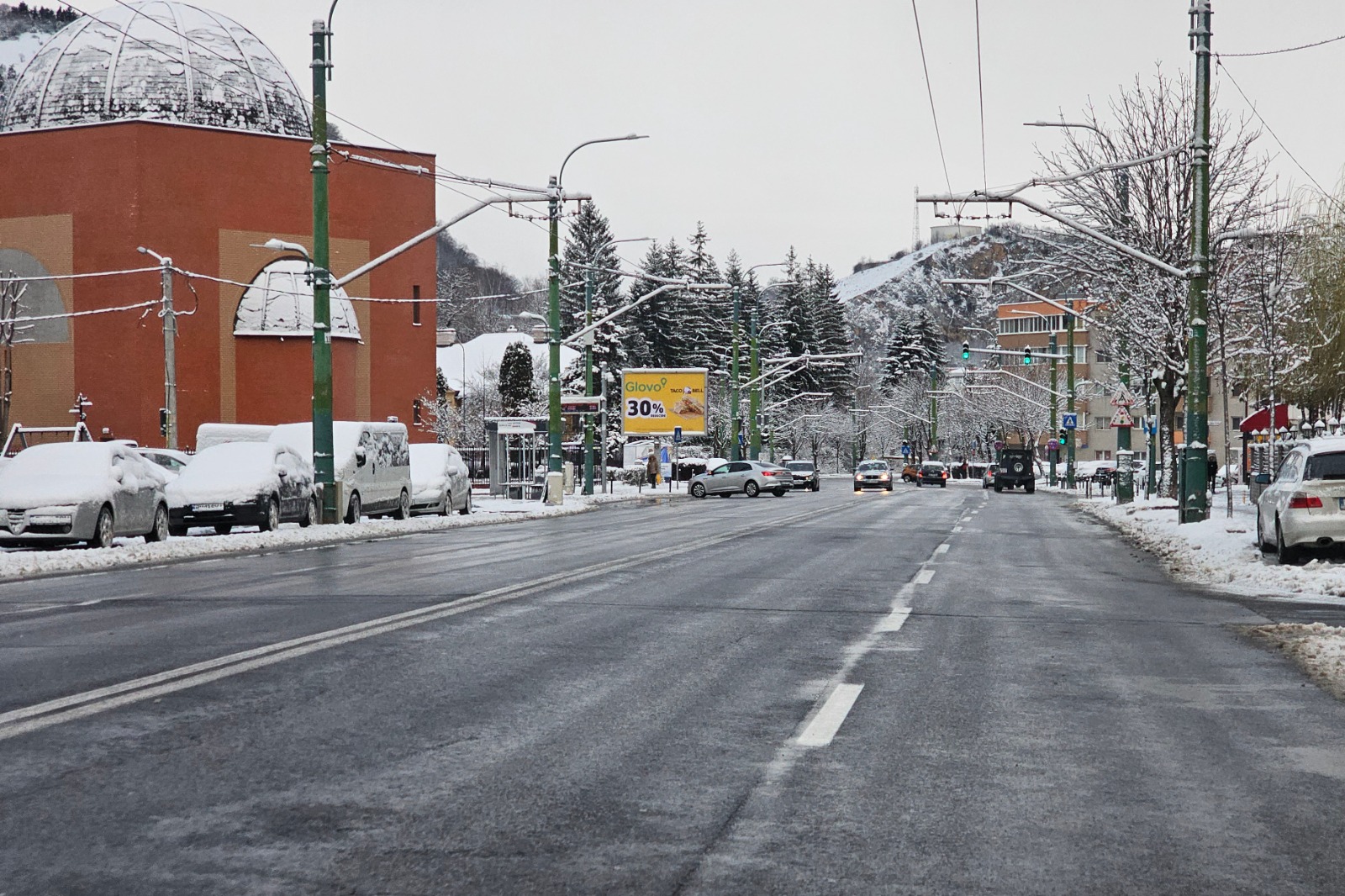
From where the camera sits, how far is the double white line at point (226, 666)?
7.30 meters

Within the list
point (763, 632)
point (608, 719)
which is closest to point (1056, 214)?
point (763, 632)

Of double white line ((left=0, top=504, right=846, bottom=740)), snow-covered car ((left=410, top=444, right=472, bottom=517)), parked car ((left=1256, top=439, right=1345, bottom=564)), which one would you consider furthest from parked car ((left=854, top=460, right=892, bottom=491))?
double white line ((left=0, top=504, right=846, bottom=740))

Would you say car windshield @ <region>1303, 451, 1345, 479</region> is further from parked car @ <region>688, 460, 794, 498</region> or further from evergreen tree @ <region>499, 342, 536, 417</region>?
evergreen tree @ <region>499, 342, 536, 417</region>

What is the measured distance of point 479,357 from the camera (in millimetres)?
123375

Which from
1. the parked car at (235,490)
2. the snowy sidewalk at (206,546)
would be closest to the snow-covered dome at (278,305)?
the snowy sidewalk at (206,546)

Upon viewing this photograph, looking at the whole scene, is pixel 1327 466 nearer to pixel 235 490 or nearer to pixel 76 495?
pixel 76 495

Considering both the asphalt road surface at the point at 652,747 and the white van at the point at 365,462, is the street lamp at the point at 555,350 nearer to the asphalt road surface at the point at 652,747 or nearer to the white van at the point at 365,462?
the white van at the point at 365,462

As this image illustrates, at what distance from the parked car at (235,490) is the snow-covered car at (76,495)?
2342 millimetres

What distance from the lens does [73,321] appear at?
58625 millimetres

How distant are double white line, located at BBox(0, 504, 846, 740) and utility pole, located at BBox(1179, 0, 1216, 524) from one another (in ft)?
49.7

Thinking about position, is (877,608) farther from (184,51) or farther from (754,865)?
(184,51)

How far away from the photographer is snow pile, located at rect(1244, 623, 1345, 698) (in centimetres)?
948

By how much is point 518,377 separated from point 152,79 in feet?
150

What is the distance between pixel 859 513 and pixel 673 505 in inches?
413
